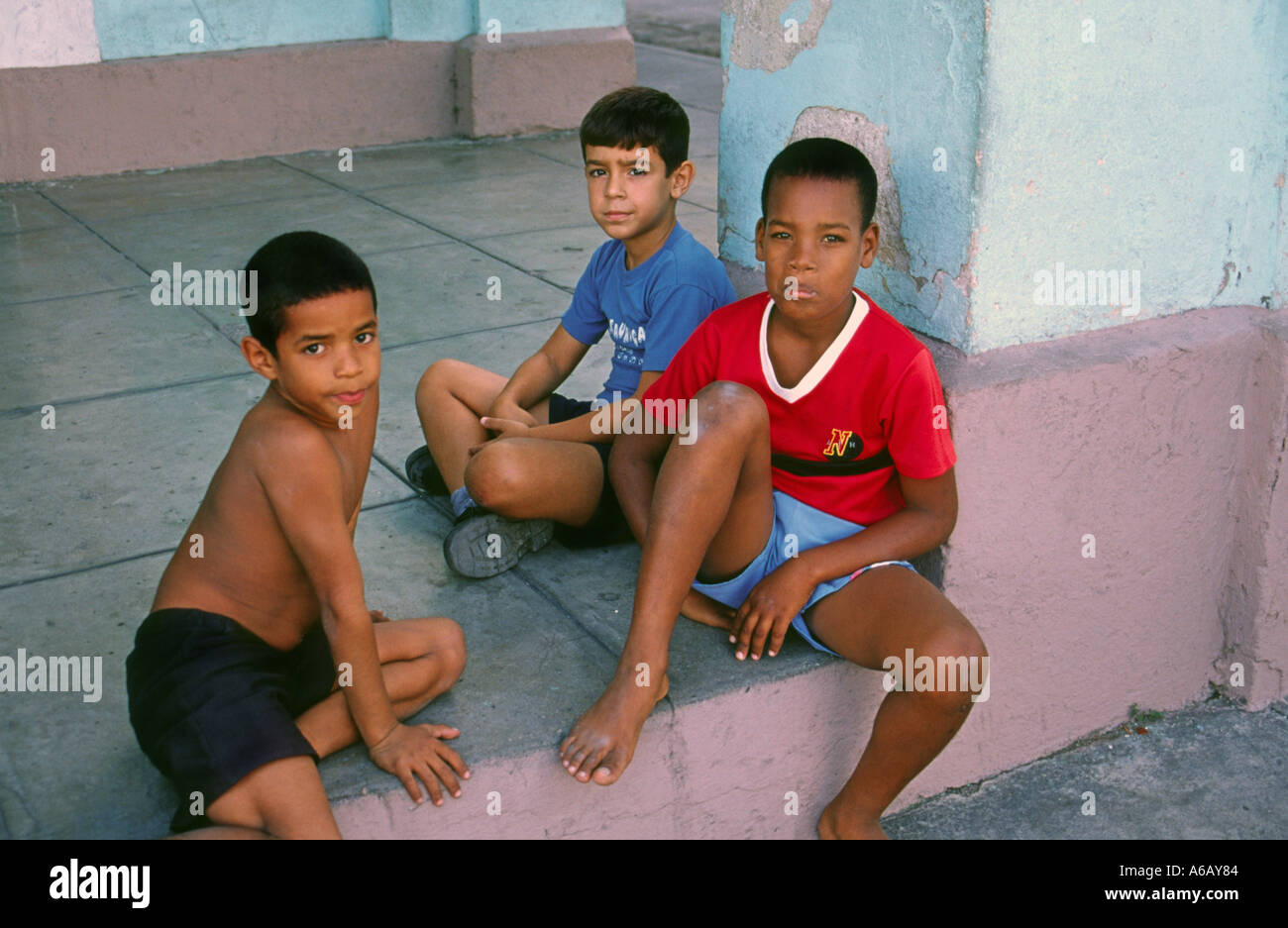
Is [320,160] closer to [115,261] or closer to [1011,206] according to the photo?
[115,261]

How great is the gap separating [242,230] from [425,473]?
2.81 metres

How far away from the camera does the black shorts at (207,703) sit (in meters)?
2.00

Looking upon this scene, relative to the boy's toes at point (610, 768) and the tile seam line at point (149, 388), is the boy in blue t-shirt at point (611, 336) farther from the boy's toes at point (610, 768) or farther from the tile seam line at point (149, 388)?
the tile seam line at point (149, 388)

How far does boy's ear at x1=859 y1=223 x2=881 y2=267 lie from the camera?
2480 mm

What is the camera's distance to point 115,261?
527cm

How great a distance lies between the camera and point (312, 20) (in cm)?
712

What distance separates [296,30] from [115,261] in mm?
2396

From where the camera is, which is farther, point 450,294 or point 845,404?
point 450,294

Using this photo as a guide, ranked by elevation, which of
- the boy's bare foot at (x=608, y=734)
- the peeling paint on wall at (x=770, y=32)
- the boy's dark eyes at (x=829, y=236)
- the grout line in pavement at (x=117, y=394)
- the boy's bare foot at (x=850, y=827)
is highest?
the peeling paint on wall at (x=770, y=32)

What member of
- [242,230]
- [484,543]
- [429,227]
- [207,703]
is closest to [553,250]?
[429,227]

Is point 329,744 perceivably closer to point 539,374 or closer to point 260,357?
point 260,357

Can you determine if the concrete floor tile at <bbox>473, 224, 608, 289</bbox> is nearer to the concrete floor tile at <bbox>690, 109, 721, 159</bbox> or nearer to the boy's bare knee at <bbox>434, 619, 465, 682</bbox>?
the concrete floor tile at <bbox>690, 109, 721, 159</bbox>

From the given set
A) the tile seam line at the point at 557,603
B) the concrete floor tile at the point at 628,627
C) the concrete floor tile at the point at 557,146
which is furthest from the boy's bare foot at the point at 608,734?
the concrete floor tile at the point at 557,146
